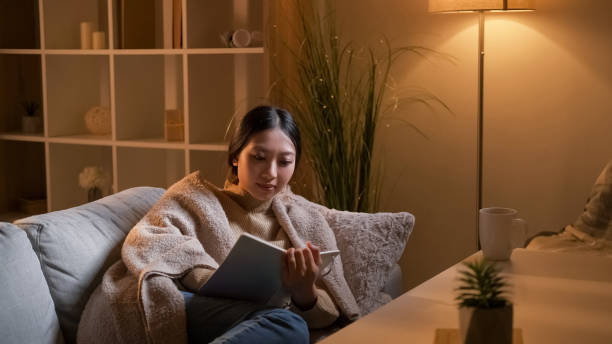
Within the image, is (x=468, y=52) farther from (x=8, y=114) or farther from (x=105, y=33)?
(x=8, y=114)

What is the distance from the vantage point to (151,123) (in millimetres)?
4020

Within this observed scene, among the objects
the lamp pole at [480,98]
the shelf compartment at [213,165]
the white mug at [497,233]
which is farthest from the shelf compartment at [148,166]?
the white mug at [497,233]

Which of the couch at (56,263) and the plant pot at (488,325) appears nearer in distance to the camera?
the plant pot at (488,325)

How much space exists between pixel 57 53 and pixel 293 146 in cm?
203

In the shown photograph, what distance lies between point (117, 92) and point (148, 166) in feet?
1.42

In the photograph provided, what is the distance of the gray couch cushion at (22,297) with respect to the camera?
1755 millimetres

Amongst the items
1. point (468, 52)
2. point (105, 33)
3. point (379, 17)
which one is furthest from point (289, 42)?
point (105, 33)

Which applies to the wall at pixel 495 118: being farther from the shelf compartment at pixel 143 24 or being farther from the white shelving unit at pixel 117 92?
the shelf compartment at pixel 143 24

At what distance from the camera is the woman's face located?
7.17 feet

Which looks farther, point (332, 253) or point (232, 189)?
point (232, 189)

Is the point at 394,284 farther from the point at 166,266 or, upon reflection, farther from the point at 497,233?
the point at 166,266

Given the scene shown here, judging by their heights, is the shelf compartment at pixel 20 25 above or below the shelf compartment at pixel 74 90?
above

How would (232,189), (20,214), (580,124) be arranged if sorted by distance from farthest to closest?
1. (20,214)
2. (580,124)
3. (232,189)

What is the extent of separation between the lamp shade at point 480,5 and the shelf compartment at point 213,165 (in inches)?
46.8
